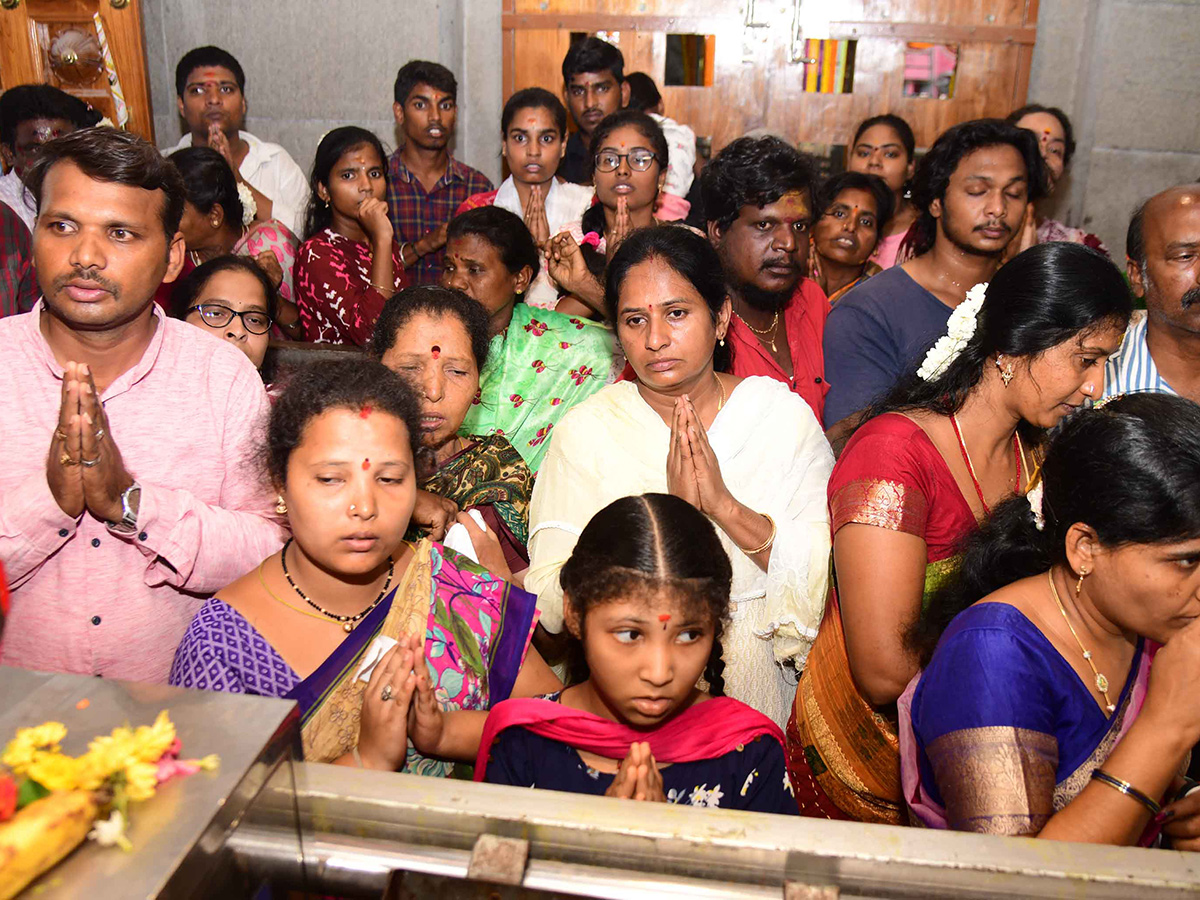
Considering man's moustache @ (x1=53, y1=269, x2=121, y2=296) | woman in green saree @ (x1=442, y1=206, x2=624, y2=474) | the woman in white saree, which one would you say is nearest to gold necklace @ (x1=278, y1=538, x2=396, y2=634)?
the woman in white saree

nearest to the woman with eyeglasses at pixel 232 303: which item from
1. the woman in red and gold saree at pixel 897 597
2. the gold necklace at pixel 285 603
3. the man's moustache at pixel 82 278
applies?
the man's moustache at pixel 82 278

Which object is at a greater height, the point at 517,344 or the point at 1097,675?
the point at 517,344

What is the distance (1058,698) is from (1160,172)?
585 centimetres

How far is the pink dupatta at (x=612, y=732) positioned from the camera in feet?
5.32

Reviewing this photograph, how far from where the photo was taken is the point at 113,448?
5.51 feet

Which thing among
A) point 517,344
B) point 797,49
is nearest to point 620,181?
point 517,344

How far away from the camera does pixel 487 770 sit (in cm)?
161

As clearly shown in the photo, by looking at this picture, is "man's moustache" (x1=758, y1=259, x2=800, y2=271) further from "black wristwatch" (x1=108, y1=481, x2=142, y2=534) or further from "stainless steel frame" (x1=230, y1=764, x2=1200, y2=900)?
"stainless steel frame" (x1=230, y1=764, x2=1200, y2=900)

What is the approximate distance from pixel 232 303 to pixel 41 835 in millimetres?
2329

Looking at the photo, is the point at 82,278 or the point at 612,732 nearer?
the point at 612,732

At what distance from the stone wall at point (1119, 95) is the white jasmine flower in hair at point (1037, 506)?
5.34 metres

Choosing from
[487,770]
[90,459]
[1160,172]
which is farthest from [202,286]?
[1160,172]

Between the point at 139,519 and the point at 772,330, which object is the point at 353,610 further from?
the point at 772,330

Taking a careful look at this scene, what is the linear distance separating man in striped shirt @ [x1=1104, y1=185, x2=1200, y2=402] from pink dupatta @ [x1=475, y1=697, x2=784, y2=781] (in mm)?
1591
